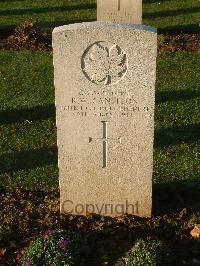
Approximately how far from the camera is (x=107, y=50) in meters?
4.82

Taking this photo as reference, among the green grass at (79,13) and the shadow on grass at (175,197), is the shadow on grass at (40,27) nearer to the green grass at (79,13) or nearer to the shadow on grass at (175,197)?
the green grass at (79,13)

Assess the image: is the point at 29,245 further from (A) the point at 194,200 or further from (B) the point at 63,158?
(A) the point at 194,200

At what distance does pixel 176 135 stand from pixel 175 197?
169cm

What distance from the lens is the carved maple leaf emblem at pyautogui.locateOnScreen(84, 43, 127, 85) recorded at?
482 cm

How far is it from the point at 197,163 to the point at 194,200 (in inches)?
33.7

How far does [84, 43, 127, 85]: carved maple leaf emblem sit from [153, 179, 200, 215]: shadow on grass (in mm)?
1775

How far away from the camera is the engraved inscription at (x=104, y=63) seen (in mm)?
4812

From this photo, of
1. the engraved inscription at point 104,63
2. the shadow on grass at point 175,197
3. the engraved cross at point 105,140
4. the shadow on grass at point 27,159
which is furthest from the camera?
the shadow on grass at point 27,159

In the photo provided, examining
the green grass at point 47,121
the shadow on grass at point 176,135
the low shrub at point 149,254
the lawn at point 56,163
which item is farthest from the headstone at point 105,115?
the shadow on grass at point 176,135

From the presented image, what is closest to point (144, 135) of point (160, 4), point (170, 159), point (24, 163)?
point (170, 159)

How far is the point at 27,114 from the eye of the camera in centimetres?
838

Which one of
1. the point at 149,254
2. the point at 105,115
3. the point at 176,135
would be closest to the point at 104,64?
the point at 105,115

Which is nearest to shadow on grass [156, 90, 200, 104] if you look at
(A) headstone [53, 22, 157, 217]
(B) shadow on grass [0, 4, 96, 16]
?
(A) headstone [53, 22, 157, 217]

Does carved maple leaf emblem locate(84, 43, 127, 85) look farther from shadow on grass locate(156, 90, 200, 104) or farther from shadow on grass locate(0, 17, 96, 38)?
shadow on grass locate(0, 17, 96, 38)
